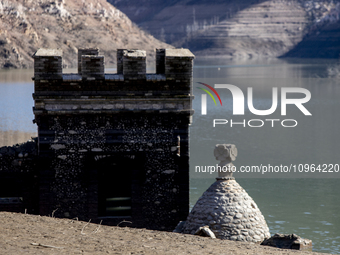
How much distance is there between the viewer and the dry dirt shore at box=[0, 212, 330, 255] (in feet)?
25.1

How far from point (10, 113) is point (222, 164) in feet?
183

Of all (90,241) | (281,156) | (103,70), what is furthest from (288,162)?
(90,241)

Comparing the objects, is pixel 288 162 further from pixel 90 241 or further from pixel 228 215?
pixel 90 241

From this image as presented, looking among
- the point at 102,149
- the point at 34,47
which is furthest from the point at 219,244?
the point at 34,47

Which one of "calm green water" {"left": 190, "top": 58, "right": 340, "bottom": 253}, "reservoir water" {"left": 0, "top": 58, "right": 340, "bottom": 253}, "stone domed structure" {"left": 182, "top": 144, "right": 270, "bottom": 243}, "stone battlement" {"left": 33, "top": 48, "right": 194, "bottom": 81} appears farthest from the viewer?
"reservoir water" {"left": 0, "top": 58, "right": 340, "bottom": 253}

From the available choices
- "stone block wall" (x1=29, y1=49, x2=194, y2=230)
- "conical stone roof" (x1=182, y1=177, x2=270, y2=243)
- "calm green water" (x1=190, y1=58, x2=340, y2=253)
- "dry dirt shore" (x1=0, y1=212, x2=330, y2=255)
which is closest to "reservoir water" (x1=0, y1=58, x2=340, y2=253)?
"calm green water" (x1=190, y1=58, x2=340, y2=253)

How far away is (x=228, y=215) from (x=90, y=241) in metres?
3.71

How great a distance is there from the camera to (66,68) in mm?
145875

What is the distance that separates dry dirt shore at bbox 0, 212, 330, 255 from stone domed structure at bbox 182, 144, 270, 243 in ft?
6.43

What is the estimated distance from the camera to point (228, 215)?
11.3 meters

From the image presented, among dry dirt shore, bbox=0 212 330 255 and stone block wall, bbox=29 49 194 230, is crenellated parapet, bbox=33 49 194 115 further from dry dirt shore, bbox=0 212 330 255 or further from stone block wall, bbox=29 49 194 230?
dry dirt shore, bbox=0 212 330 255

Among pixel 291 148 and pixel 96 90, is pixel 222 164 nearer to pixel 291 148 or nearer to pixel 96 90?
pixel 96 90

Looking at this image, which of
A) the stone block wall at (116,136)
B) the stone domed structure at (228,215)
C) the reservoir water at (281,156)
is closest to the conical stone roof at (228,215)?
the stone domed structure at (228,215)

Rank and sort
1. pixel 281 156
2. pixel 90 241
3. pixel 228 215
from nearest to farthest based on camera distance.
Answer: pixel 90 241
pixel 228 215
pixel 281 156
